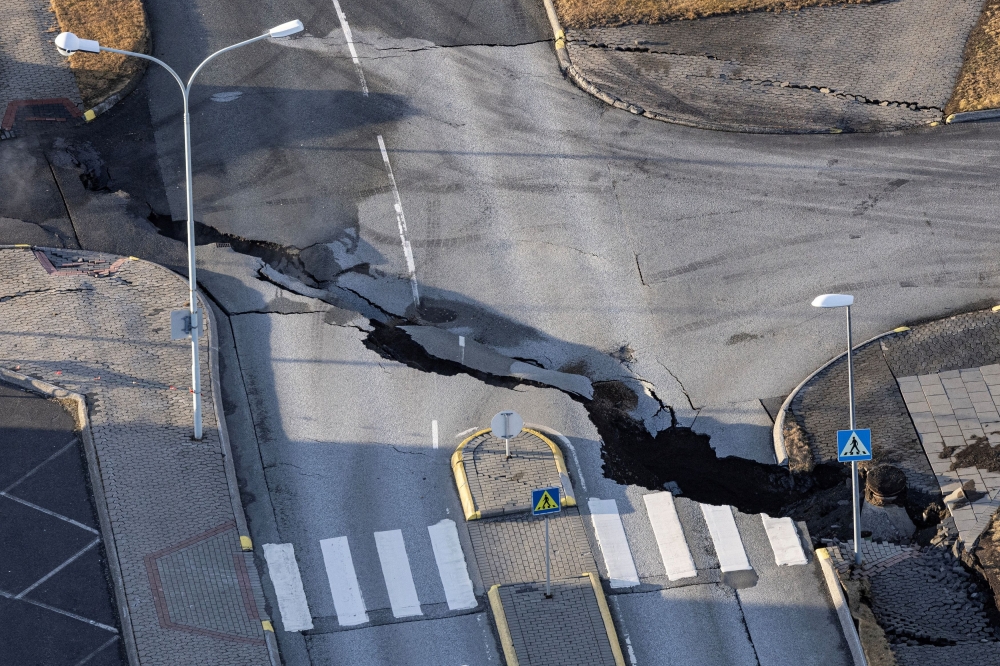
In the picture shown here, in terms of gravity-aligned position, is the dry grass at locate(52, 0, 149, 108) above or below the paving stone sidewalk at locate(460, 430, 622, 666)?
above

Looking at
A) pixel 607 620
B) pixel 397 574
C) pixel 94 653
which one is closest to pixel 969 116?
pixel 607 620

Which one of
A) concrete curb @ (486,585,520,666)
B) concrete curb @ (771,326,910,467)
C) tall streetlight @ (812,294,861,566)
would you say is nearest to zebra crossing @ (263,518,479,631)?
concrete curb @ (486,585,520,666)

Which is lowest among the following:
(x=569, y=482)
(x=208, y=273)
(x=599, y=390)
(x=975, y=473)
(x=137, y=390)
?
(x=975, y=473)

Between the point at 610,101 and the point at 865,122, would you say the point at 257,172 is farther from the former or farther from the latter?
the point at 865,122

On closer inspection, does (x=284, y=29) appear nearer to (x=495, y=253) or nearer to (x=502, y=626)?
(x=495, y=253)

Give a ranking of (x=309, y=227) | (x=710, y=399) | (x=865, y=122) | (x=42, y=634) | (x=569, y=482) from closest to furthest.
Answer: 1. (x=42, y=634)
2. (x=569, y=482)
3. (x=710, y=399)
4. (x=309, y=227)
5. (x=865, y=122)

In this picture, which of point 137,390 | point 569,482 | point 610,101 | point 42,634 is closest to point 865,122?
point 610,101

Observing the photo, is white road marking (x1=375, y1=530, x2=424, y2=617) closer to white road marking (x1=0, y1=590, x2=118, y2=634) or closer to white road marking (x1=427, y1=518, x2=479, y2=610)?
white road marking (x1=427, y1=518, x2=479, y2=610)
